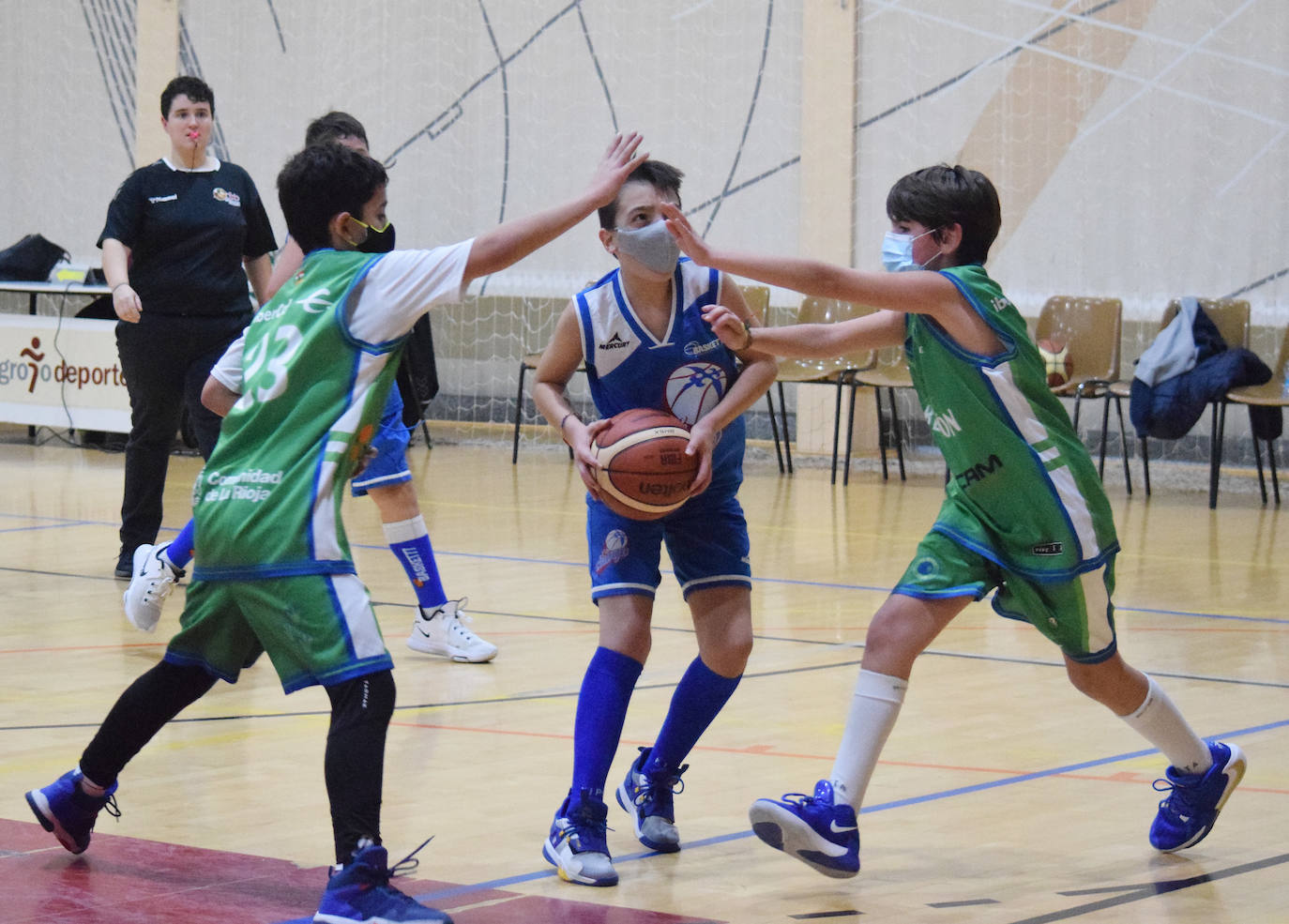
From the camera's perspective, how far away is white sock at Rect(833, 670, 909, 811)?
3.45 metres

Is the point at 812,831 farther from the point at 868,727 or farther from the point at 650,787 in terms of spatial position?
the point at 650,787

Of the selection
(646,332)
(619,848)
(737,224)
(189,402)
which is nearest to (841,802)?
(619,848)

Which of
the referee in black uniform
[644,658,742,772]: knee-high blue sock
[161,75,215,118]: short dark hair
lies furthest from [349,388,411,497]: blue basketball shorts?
[644,658,742,772]: knee-high blue sock

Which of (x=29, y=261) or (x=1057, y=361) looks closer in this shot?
(x=1057, y=361)

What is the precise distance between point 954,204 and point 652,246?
601 mm

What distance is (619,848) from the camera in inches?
144

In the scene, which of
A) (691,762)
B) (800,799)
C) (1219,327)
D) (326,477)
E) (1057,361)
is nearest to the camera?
(326,477)

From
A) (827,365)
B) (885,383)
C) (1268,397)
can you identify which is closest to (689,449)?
(1268,397)

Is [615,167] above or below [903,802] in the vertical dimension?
above

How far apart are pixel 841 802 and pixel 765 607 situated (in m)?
3.33

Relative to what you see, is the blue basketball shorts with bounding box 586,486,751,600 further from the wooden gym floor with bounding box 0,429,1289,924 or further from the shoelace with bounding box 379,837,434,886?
the shoelace with bounding box 379,837,434,886

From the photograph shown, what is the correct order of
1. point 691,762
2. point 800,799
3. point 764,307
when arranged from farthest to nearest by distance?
point 764,307 → point 691,762 → point 800,799

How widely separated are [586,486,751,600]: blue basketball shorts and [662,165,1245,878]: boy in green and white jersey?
363 mm

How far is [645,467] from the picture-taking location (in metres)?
3.58
